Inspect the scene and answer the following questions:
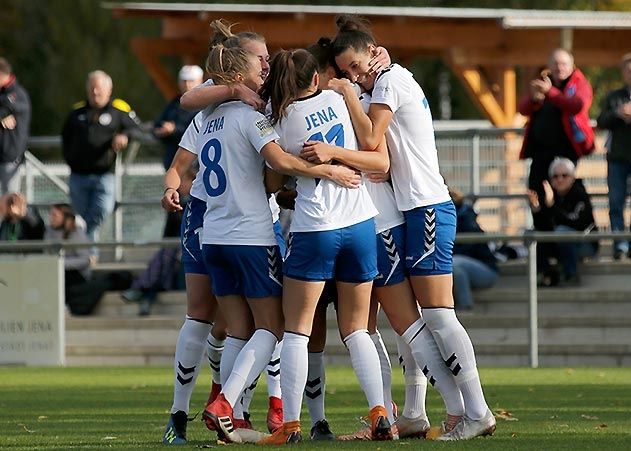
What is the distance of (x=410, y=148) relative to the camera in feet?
29.3

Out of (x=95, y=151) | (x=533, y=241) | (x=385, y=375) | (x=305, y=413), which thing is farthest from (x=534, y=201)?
(x=385, y=375)

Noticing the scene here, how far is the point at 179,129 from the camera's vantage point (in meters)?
18.0

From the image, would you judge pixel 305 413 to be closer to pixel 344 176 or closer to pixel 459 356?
pixel 459 356

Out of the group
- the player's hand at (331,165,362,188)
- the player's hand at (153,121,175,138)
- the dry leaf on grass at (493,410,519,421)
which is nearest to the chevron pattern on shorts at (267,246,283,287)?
the player's hand at (331,165,362,188)

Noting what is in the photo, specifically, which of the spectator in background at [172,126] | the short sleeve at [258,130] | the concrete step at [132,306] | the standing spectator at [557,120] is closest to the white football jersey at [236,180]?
the short sleeve at [258,130]

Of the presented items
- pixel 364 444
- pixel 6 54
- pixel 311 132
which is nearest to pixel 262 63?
pixel 311 132

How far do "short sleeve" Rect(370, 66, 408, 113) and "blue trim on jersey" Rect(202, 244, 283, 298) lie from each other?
91cm

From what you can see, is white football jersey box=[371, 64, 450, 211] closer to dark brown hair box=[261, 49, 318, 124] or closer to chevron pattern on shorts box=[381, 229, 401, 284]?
chevron pattern on shorts box=[381, 229, 401, 284]

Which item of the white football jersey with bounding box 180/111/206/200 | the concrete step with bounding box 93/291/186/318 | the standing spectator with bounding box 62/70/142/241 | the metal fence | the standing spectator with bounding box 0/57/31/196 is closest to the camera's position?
the white football jersey with bounding box 180/111/206/200

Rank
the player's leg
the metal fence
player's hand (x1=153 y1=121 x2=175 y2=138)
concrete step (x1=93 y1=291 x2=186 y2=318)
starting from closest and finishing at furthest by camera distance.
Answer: the player's leg, concrete step (x1=93 y1=291 x2=186 y2=318), player's hand (x1=153 y1=121 x2=175 y2=138), the metal fence

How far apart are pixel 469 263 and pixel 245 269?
27.5 feet

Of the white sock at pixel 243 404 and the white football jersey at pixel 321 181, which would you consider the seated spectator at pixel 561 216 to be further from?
the white football jersey at pixel 321 181

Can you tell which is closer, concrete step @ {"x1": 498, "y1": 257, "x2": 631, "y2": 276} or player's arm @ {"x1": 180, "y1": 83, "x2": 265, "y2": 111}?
player's arm @ {"x1": 180, "y1": 83, "x2": 265, "y2": 111}

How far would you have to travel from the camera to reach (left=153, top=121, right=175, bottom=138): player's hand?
58.1 ft
